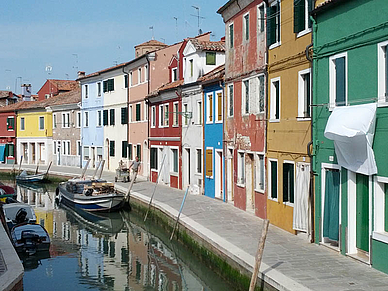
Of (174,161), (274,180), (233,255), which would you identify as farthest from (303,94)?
(174,161)

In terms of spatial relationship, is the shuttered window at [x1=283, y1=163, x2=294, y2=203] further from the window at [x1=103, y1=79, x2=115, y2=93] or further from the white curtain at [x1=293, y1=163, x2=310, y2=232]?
the window at [x1=103, y1=79, x2=115, y2=93]

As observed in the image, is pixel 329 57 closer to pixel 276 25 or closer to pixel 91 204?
pixel 276 25

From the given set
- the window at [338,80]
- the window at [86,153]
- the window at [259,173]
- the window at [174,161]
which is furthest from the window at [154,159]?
the window at [338,80]

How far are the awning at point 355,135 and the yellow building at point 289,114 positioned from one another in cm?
226

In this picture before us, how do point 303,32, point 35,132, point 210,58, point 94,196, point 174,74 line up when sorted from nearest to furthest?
1. point 303,32
2. point 210,58
3. point 94,196
4. point 174,74
5. point 35,132

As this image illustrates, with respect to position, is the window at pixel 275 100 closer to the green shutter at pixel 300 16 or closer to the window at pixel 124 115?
the green shutter at pixel 300 16

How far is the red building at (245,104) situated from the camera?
58.4 feet

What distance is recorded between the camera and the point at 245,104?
19.6m

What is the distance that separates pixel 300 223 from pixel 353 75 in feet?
14.9

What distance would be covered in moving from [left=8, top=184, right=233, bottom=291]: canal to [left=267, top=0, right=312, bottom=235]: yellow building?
298cm

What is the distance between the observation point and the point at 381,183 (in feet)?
35.0

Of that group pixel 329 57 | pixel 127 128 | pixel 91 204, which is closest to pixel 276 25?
pixel 329 57

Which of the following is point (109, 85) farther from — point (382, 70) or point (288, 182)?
point (382, 70)

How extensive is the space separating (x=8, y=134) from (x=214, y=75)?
123ft
